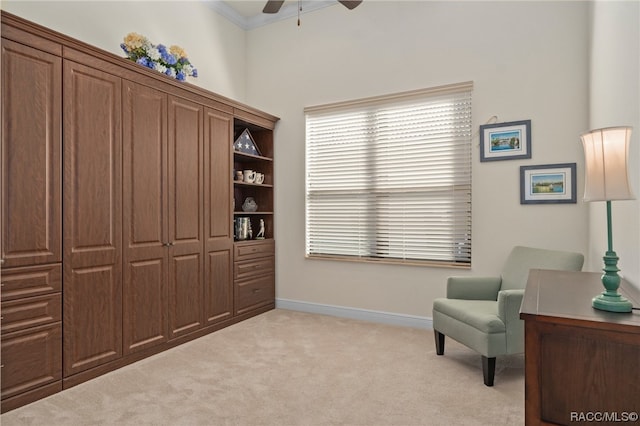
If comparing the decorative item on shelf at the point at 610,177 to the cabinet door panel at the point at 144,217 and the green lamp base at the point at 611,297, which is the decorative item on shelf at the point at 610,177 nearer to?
the green lamp base at the point at 611,297

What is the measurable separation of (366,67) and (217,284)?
2704 mm

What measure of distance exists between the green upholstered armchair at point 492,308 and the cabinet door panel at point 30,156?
271 cm

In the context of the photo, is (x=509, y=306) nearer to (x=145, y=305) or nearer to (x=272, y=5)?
(x=145, y=305)

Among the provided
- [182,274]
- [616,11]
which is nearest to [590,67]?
[616,11]

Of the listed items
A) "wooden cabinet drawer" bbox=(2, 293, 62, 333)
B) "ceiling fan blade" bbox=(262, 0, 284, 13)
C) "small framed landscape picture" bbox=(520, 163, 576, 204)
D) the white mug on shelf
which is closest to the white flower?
"ceiling fan blade" bbox=(262, 0, 284, 13)

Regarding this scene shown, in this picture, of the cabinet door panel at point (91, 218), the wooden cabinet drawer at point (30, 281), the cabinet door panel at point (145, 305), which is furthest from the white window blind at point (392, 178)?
the wooden cabinet drawer at point (30, 281)

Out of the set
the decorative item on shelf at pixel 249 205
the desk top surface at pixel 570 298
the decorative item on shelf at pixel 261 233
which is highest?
the decorative item on shelf at pixel 249 205

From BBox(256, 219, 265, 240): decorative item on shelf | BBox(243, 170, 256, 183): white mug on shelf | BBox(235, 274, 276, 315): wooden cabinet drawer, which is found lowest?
BBox(235, 274, 276, 315): wooden cabinet drawer

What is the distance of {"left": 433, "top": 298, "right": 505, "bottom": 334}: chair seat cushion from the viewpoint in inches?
97.3

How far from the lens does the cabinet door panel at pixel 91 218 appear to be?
246 centimetres

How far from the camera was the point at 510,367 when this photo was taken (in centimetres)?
277

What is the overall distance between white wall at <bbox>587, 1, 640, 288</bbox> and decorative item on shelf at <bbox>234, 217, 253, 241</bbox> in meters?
3.22

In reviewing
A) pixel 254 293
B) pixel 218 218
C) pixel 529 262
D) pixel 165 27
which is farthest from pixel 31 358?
pixel 529 262

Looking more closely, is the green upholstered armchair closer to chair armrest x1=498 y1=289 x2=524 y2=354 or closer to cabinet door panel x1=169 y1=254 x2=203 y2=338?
chair armrest x1=498 y1=289 x2=524 y2=354
